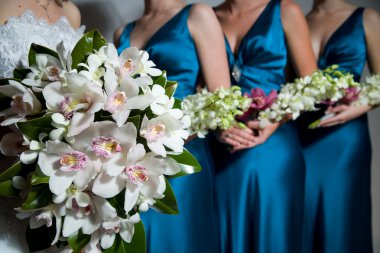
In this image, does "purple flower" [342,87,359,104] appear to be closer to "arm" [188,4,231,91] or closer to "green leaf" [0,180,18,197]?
"arm" [188,4,231,91]

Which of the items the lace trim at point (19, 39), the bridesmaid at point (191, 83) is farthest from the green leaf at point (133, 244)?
the bridesmaid at point (191, 83)

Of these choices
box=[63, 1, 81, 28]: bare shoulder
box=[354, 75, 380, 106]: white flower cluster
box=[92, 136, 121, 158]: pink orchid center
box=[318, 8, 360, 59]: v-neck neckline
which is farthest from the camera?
box=[318, 8, 360, 59]: v-neck neckline

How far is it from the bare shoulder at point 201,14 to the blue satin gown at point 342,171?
415mm

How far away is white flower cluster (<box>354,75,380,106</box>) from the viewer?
1.14m

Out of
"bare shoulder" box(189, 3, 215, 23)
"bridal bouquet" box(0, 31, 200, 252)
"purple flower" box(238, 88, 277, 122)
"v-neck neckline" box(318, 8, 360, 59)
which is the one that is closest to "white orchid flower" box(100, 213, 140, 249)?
"bridal bouquet" box(0, 31, 200, 252)

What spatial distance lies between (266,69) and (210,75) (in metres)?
0.18

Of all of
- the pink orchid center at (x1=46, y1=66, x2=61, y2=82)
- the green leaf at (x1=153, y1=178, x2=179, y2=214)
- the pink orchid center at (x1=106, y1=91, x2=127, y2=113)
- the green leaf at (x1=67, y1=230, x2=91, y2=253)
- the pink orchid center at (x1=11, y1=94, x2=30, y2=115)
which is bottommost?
the green leaf at (x1=67, y1=230, x2=91, y2=253)

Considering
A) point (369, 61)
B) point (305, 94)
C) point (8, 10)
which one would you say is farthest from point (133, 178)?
point (369, 61)

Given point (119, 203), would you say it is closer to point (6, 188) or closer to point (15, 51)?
point (6, 188)

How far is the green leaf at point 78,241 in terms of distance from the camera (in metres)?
0.53

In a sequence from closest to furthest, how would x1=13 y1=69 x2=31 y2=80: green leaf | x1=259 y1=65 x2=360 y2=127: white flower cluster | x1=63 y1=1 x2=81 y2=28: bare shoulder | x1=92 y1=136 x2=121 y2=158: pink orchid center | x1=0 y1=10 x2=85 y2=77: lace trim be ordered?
x1=92 y1=136 x2=121 y2=158: pink orchid center → x1=13 y1=69 x2=31 y2=80: green leaf → x1=0 y1=10 x2=85 y2=77: lace trim → x1=63 y1=1 x2=81 y2=28: bare shoulder → x1=259 y1=65 x2=360 y2=127: white flower cluster

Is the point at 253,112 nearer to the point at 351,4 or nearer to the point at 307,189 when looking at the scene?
the point at 307,189

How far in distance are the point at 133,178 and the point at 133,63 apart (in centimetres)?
17

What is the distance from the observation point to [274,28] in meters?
1.15
